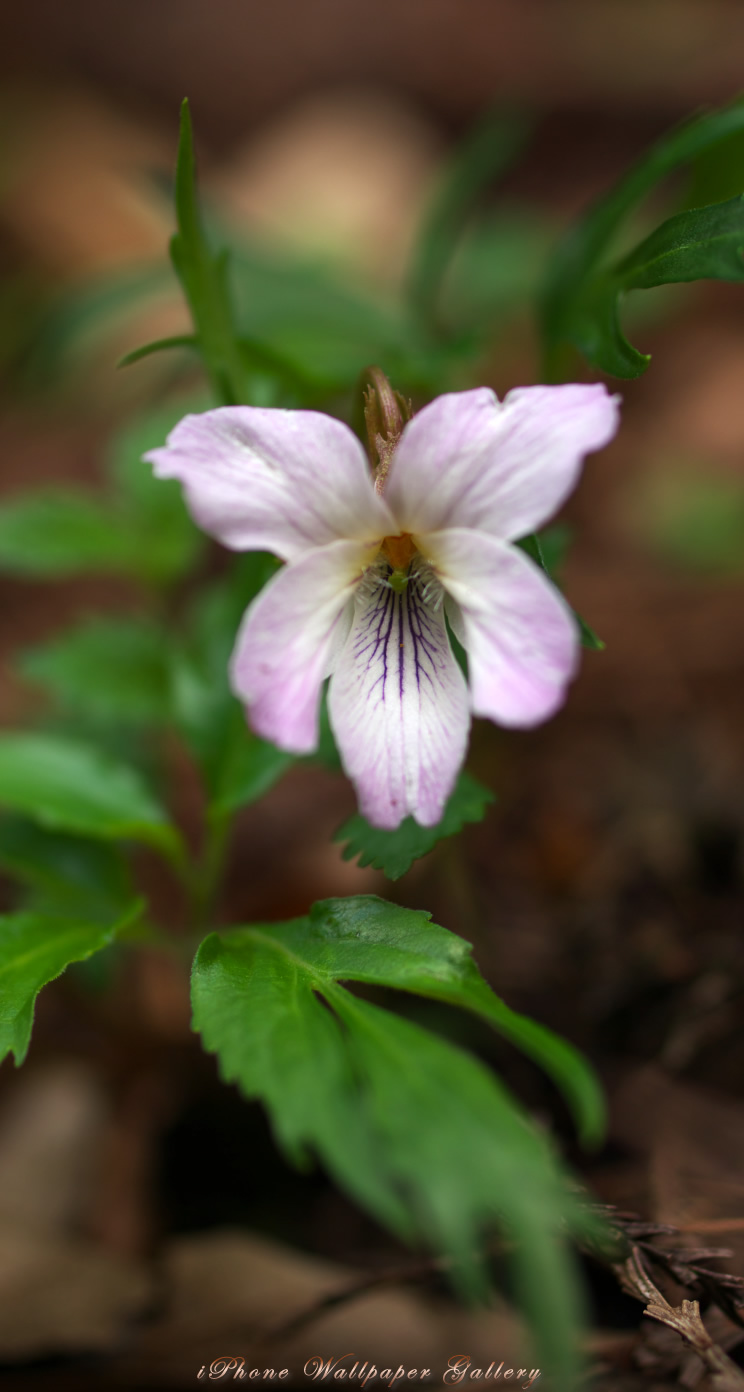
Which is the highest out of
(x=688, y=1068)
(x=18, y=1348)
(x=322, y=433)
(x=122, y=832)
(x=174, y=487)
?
(x=174, y=487)

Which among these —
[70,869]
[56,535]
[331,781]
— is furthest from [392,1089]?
[331,781]

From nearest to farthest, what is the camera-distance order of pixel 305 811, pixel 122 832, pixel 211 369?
1. pixel 211 369
2. pixel 122 832
3. pixel 305 811

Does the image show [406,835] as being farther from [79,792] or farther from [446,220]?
[446,220]

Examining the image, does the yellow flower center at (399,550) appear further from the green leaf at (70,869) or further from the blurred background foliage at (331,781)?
the green leaf at (70,869)

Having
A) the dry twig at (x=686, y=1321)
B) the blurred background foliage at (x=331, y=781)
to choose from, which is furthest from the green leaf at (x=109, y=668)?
the dry twig at (x=686, y=1321)

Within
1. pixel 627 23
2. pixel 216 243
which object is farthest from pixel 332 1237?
pixel 627 23

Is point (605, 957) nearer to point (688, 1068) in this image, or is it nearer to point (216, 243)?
point (688, 1068)
